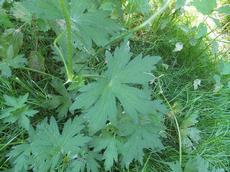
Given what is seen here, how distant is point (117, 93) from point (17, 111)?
477 millimetres

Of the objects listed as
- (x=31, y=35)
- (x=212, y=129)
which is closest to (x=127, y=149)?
(x=212, y=129)

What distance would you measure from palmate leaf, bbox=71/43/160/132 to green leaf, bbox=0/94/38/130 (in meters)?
0.31

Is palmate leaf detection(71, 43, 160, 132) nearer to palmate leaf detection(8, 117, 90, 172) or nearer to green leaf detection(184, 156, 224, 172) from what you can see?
palmate leaf detection(8, 117, 90, 172)

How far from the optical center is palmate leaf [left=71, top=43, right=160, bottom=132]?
1.32m

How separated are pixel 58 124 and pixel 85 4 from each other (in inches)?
→ 20.6

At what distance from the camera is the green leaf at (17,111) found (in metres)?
1.59

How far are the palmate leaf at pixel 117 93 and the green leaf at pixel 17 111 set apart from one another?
0.31m

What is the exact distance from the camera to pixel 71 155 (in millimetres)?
1568

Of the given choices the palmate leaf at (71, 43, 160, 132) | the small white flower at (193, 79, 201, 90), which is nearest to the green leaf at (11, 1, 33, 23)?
the palmate leaf at (71, 43, 160, 132)

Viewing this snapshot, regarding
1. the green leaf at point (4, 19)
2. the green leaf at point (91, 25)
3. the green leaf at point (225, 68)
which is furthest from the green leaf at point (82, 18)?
the green leaf at point (225, 68)

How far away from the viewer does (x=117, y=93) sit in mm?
1330

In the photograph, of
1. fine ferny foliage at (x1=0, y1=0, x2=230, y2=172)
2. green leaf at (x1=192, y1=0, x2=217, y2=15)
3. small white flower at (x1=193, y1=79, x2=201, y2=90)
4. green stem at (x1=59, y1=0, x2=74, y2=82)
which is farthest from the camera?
small white flower at (x1=193, y1=79, x2=201, y2=90)

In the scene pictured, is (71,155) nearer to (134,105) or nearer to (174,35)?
(134,105)

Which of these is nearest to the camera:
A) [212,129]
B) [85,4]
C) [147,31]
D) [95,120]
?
[95,120]
